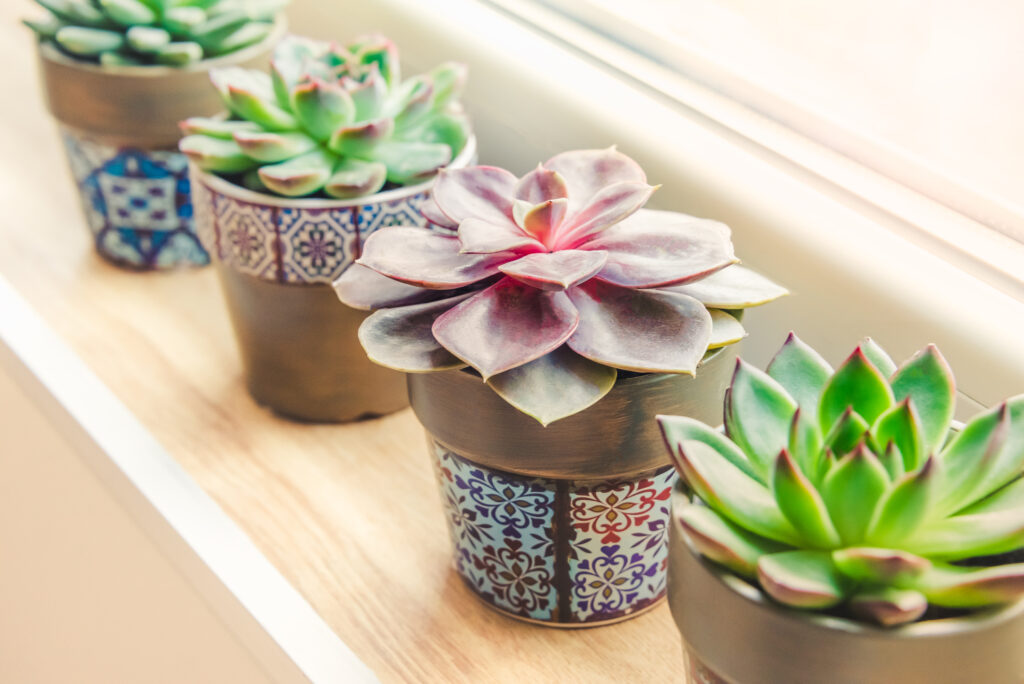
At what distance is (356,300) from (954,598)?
27cm

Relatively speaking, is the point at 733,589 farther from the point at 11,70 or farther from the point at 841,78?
the point at 11,70

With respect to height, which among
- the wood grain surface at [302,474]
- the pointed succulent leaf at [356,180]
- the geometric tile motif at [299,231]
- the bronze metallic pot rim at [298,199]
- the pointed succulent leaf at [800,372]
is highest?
the pointed succulent leaf at [800,372]

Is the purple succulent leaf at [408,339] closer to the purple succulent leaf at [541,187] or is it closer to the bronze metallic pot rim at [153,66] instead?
the purple succulent leaf at [541,187]

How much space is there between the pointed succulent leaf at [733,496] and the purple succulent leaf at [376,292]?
17 centimetres

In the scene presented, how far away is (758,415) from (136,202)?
1.83 ft

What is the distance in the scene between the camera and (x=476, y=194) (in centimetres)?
48

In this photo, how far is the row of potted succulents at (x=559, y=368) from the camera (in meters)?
0.30

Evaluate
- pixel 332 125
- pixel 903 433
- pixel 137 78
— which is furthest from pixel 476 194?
pixel 137 78

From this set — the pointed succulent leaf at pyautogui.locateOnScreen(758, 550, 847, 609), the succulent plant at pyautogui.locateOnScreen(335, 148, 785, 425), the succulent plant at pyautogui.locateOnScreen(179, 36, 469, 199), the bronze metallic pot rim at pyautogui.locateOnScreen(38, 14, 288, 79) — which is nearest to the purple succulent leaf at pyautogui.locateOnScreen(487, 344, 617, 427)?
the succulent plant at pyautogui.locateOnScreen(335, 148, 785, 425)

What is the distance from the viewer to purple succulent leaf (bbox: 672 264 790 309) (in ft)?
1.41

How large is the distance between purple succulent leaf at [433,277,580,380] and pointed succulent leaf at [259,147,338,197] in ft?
0.57

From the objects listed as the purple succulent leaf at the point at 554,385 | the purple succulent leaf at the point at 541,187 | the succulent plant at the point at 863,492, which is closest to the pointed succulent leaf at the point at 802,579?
the succulent plant at the point at 863,492

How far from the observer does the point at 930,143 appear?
522 millimetres

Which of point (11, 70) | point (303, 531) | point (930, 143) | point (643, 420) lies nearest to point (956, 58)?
point (930, 143)
